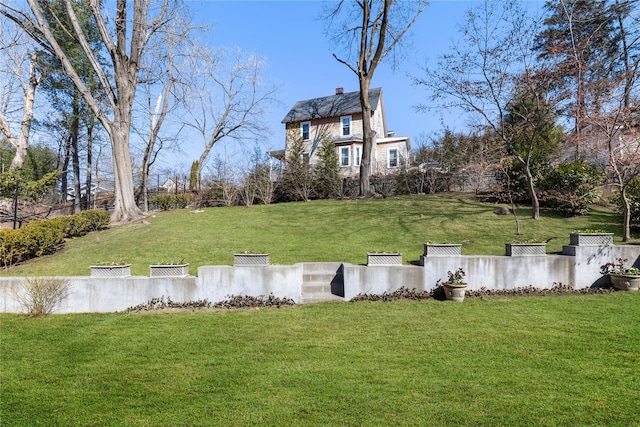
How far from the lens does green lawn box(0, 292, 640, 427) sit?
269 centimetres

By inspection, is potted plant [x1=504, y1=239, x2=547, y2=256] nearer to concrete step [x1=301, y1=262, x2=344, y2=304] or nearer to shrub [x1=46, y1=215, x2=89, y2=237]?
concrete step [x1=301, y1=262, x2=344, y2=304]

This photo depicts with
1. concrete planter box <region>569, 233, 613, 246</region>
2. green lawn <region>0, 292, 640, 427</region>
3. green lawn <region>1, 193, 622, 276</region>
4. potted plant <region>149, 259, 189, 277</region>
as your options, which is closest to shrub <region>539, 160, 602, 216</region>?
green lawn <region>1, 193, 622, 276</region>

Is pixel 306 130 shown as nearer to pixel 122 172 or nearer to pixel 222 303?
pixel 122 172

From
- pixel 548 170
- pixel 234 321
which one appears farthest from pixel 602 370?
pixel 548 170

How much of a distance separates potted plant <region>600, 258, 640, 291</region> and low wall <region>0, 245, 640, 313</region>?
109 mm

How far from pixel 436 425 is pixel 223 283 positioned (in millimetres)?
4081

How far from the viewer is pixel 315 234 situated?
984 centimetres

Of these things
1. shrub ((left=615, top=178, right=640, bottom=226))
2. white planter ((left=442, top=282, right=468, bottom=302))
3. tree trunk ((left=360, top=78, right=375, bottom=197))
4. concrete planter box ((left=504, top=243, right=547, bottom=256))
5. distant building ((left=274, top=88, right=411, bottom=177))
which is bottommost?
white planter ((left=442, top=282, right=468, bottom=302))

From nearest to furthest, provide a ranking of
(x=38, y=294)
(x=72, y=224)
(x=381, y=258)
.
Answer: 1. (x=38, y=294)
2. (x=381, y=258)
3. (x=72, y=224)

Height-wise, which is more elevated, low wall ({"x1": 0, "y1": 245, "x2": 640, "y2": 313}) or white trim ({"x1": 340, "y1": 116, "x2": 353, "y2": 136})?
white trim ({"x1": 340, "y1": 116, "x2": 353, "y2": 136})

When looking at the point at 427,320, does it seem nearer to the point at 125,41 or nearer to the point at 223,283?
the point at 223,283

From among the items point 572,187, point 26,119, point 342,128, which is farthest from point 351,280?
point 342,128

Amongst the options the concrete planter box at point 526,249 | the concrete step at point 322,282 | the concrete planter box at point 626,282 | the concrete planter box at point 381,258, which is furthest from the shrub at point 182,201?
the concrete planter box at point 626,282

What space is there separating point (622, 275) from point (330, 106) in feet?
78.9
